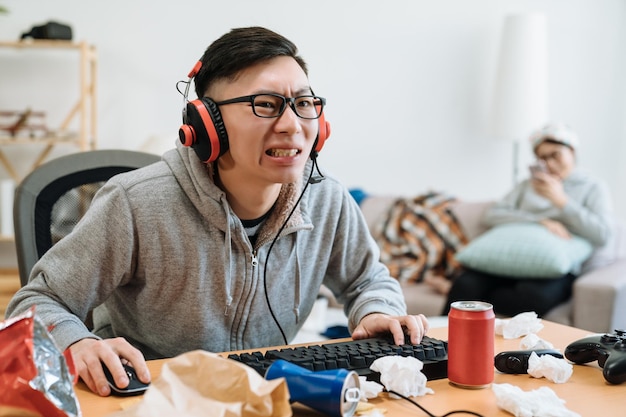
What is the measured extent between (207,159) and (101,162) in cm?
36

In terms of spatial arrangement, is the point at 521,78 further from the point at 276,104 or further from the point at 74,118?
the point at 276,104

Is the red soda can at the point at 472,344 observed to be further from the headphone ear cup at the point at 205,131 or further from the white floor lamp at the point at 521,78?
the white floor lamp at the point at 521,78

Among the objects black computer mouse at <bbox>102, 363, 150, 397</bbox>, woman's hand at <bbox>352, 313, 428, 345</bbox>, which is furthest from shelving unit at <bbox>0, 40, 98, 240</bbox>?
black computer mouse at <bbox>102, 363, 150, 397</bbox>

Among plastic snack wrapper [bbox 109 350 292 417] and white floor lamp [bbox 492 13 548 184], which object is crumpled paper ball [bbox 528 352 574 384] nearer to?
plastic snack wrapper [bbox 109 350 292 417]

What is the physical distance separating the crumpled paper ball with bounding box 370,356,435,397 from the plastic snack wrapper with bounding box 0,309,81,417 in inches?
16.1

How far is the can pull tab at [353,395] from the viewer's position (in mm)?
929

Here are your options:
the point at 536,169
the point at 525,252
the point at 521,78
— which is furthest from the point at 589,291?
the point at 521,78

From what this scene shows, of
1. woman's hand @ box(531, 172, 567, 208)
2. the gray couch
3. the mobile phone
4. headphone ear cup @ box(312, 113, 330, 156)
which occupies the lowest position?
the gray couch

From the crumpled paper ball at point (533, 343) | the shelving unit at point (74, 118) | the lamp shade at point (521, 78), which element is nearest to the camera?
the crumpled paper ball at point (533, 343)

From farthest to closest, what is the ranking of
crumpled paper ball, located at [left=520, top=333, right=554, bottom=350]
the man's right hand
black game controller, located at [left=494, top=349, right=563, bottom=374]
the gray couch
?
the gray couch → crumpled paper ball, located at [left=520, top=333, right=554, bottom=350] → black game controller, located at [left=494, top=349, right=563, bottom=374] → the man's right hand

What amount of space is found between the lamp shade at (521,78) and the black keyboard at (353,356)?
120 inches

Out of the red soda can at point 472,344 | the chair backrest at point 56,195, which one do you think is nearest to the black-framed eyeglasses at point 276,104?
the chair backrest at point 56,195

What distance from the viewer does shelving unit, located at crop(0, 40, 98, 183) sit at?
11.6ft

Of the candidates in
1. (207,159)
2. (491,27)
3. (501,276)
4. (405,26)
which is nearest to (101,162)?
(207,159)
